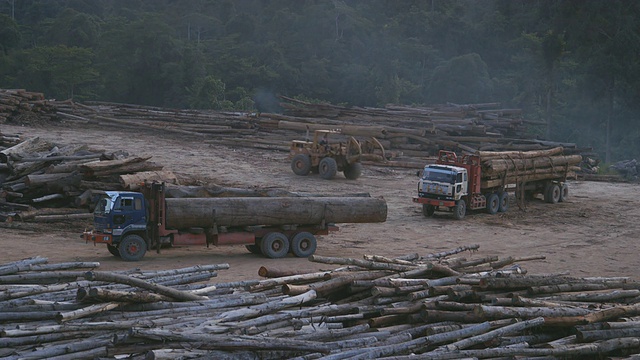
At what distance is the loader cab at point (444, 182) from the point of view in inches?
1077

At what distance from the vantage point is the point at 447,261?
15547mm

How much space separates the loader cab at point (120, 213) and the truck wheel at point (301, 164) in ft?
51.0

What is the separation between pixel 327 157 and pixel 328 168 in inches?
19.4

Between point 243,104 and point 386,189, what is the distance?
26483 millimetres

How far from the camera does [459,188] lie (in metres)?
27.5

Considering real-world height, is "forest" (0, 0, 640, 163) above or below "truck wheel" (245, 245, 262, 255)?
above

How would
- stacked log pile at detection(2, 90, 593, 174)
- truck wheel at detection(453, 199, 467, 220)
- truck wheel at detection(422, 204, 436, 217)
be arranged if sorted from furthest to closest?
stacked log pile at detection(2, 90, 593, 174) → truck wheel at detection(422, 204, 436, 217) → truck wheel at detection(453, 199, 467, 220)

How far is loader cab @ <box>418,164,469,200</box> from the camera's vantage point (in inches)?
1077

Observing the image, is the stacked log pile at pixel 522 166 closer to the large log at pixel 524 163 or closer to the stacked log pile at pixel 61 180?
the large log at pixel 524 163

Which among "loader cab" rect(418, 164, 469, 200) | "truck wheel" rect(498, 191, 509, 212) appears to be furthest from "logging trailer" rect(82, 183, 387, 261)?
"truck wheel" rect(498, 191, 509, 212)

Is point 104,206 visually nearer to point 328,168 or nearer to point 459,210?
point 459,210

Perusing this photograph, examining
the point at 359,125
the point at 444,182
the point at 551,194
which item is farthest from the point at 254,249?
the point at 359,125

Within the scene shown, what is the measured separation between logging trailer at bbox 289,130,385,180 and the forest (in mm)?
18384

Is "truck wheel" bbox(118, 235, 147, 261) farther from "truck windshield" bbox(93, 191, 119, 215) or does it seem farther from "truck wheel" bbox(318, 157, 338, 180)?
"truck wheel" bbox(318, 157, 338, 180)
